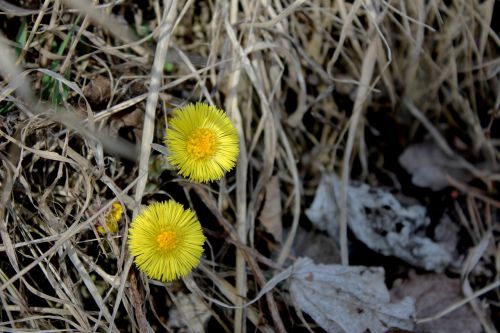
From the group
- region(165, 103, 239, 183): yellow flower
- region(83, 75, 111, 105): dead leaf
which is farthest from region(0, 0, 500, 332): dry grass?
region(165, 103, 239, 183): yellow flower

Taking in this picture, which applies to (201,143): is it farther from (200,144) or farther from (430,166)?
(430,166)

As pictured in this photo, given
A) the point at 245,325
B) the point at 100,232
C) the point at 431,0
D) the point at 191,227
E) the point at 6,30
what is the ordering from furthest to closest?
the point at 431,0, the point at 6,30, the point at 245,325, the point at 100,232, the point at 191,227

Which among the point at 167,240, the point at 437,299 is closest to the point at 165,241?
the point at 167,240

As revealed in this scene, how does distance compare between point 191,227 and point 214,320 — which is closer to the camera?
point 191,227

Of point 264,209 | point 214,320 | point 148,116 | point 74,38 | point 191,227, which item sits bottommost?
point 214,320

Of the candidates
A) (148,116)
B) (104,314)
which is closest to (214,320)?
(104,314)

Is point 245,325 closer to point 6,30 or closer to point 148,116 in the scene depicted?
point 148,116

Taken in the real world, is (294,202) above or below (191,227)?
below
